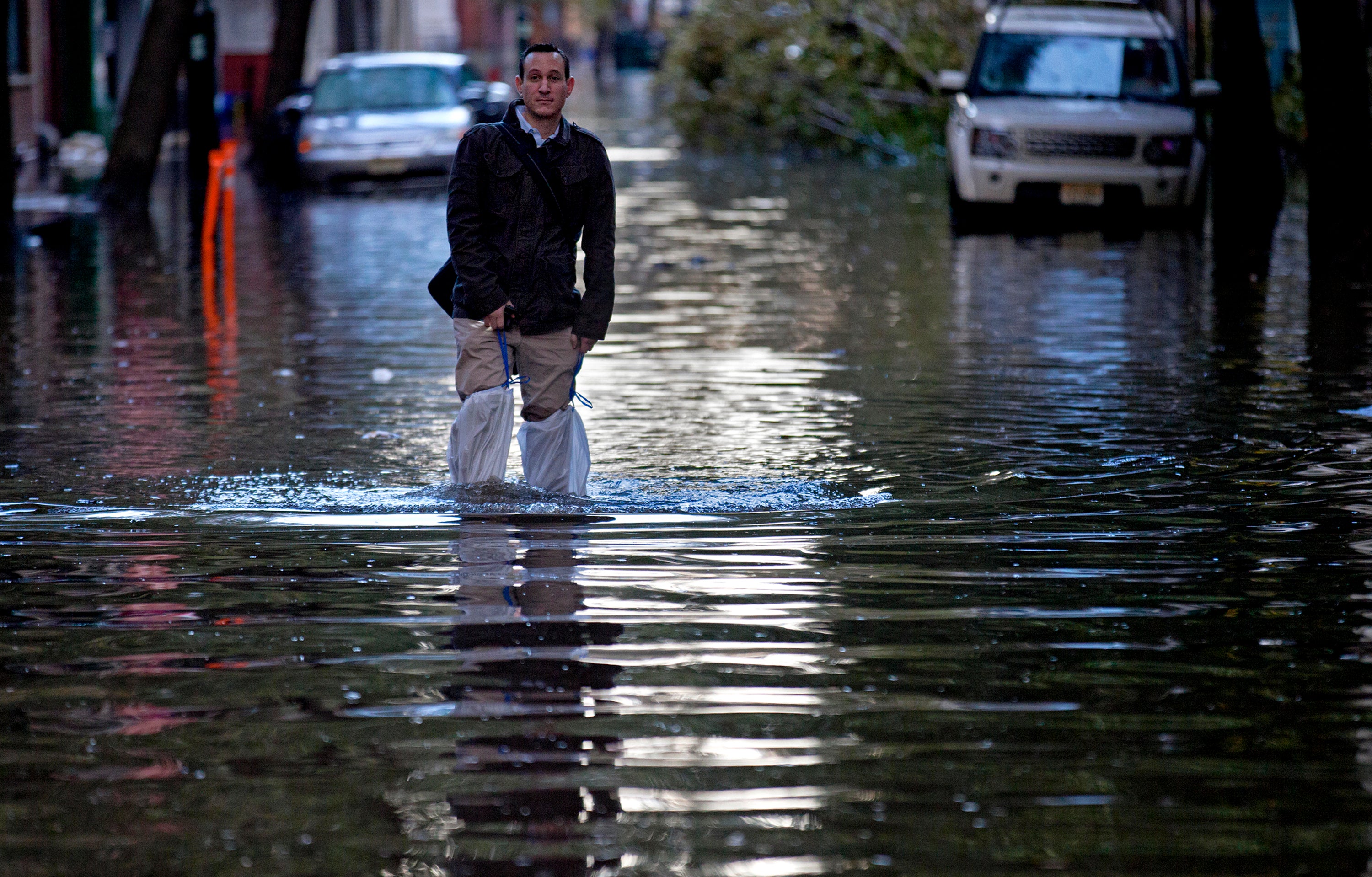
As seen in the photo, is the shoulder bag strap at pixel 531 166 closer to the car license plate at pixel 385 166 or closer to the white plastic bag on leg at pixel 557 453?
the white plastic bag on leg at pixel 557 453

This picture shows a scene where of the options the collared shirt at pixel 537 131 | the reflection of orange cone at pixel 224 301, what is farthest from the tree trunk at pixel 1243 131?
the collared shirt at pixel 537 131

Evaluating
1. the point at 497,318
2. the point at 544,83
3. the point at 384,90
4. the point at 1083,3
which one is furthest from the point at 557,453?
the point at 384,90

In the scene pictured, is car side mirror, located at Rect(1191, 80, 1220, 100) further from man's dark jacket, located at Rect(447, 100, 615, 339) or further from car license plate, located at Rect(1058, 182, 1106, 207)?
man's dark jacket, located at Rect(447, 100, 615, 339)

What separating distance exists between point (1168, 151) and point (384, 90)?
1130 cm

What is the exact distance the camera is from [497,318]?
23.2 ft

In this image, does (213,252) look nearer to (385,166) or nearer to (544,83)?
(385,166)

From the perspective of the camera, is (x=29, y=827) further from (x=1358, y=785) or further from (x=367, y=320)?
(x=367, y=320)

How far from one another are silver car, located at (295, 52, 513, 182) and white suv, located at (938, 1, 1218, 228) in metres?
7.52

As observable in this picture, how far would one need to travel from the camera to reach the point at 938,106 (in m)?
29.4

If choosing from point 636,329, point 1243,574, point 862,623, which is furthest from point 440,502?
point 636,329

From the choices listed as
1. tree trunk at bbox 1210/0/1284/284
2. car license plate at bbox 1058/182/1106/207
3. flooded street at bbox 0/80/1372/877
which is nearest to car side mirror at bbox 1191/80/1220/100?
tree trunk at bbox 1210/0/1284/284

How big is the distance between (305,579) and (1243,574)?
275cm

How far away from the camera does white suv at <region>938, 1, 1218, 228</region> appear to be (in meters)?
19.0

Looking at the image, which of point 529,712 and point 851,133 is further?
point 851,133
